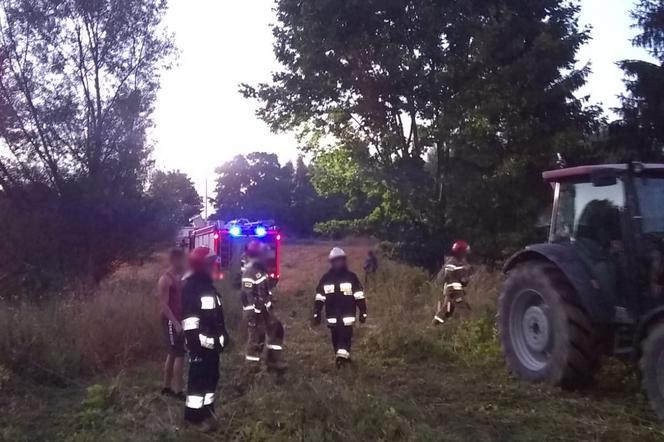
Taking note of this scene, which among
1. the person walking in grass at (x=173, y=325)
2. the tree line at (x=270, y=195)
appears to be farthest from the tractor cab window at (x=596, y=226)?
the tree line at (x=270, y=195)

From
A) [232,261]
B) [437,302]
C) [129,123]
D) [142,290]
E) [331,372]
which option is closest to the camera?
[331,372]

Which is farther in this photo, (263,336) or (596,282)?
(263,336)

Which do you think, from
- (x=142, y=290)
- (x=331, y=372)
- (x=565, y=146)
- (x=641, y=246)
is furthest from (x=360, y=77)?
(x=641, y=246)

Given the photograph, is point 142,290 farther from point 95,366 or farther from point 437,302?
point 437,302

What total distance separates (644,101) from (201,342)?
14.8m

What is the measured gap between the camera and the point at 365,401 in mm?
6527

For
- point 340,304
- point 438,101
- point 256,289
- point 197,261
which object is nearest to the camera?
point 197,261

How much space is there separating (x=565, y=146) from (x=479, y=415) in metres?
11.9

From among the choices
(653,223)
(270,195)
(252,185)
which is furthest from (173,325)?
(252,185)

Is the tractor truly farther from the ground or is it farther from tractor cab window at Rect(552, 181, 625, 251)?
the ground

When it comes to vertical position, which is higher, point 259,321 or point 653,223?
point 653,223

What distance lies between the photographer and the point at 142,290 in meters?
13.2

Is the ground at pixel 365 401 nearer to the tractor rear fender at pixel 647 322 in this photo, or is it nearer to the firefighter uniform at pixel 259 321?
the firefighter uniform at pixel 259 321

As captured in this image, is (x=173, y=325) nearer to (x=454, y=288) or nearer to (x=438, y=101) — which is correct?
(x=454, y=288)
